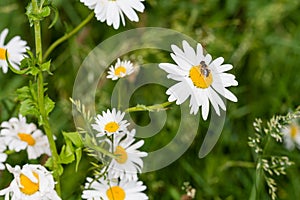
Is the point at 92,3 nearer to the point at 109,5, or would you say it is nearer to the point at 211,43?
the point at 109,5

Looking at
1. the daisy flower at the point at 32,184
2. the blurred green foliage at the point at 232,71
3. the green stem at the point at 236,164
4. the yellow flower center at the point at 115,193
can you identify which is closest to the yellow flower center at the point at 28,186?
the daisy flower at the point at 32,184

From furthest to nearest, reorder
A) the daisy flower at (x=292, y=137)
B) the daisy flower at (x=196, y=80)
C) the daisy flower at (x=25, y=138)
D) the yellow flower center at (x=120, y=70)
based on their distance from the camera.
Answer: the daisy flower at (x=292, y=137) → the daisy flower at (x=25, y=138) → the yellow flower center at (x=120, y=70) → the daisy flower at (x=196, y=80)

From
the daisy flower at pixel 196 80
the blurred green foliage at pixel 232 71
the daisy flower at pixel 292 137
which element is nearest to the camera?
the daisy flower at pixel 196 80

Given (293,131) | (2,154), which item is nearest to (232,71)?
(293,131)

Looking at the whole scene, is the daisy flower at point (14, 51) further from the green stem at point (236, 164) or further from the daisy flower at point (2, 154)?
the green stem at point (236, 164)

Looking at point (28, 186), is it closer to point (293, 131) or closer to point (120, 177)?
point (120, 177)

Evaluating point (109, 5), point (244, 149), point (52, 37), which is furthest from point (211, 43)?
point (109, 5)

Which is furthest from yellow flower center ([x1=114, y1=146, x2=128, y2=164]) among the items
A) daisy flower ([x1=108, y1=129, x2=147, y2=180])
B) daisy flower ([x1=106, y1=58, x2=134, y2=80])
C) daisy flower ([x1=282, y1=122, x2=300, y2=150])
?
daisy flower ([x1=282, y1=122, x2=300, y2=150])
